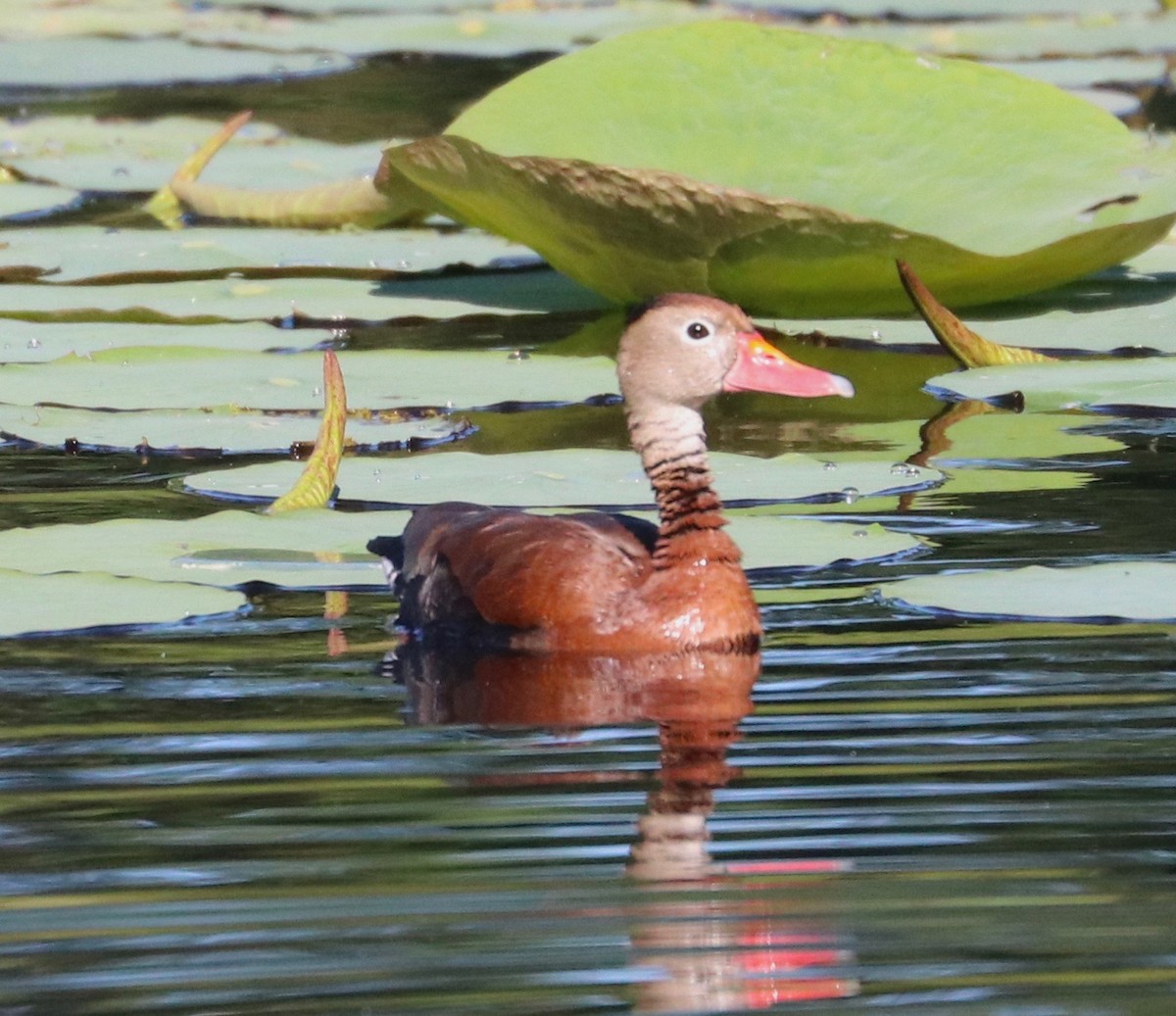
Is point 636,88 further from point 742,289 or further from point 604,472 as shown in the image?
point 604,472

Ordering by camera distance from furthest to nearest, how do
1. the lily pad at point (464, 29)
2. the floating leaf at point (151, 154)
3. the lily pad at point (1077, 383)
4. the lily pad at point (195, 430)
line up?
the lily pad at point (464, 29) < the floating leaf at point (151, 154) < the lily pad at point (1077, 383) < the lily pad at point (195, 430)

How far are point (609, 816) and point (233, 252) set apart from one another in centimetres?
560

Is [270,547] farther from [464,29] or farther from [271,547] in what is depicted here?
[464,29]

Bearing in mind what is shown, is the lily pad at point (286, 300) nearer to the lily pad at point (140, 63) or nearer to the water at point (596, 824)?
the water at point (596, 824)

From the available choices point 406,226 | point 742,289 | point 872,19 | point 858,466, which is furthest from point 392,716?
point 872,19

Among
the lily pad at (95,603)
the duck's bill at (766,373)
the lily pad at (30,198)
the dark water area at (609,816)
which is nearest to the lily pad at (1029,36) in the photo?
the lily pad at (30,198)

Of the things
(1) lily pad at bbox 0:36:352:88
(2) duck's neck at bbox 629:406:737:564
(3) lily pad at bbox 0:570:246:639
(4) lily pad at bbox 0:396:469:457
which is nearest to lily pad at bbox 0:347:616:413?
(4) lily pad at bbox 0:396:469:457

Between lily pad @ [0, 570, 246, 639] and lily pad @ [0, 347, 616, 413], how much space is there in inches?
68.8

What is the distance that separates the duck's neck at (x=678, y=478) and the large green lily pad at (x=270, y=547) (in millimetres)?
189

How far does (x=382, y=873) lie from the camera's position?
3381mm

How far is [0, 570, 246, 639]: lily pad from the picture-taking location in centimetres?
481

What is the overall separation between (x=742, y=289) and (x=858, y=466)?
6.22ft

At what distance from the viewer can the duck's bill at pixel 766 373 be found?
5629 millimetres

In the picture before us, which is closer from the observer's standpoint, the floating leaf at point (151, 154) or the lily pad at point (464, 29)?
the floating leaf at point (151, 154)
